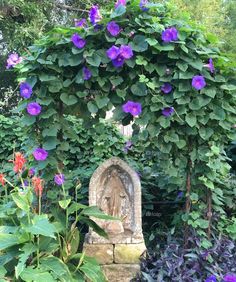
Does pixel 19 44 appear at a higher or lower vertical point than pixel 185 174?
higher

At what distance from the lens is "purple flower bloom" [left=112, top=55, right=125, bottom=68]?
260cm

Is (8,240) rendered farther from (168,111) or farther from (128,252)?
(168,111)

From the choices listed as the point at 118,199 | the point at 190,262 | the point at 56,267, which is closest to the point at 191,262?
the point at 190,262

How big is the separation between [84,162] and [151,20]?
3.13 metres

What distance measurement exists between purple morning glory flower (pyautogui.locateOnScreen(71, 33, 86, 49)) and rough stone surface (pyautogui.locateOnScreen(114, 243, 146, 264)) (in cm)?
138

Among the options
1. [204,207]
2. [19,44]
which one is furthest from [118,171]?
[19,44]

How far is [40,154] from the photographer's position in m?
2.79

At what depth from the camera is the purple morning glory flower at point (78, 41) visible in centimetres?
260

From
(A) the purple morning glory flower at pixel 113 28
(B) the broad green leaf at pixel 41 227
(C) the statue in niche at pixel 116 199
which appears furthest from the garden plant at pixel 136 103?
(C) the statue in niche at pixel 116 199

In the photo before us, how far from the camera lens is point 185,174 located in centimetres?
293

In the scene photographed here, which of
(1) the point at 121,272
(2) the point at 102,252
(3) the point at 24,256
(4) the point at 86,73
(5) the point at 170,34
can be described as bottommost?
(1) the point at 121,272

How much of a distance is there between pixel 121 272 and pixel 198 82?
1.39 meters

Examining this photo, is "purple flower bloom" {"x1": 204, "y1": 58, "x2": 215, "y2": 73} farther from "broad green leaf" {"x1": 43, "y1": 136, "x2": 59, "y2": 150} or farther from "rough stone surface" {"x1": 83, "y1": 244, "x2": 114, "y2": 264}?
"rough stone surface" {"x1": 83, "y1": 244, "x2": 114, "y2": 264}

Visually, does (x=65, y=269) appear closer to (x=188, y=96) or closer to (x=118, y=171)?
(x=118, y=171)
